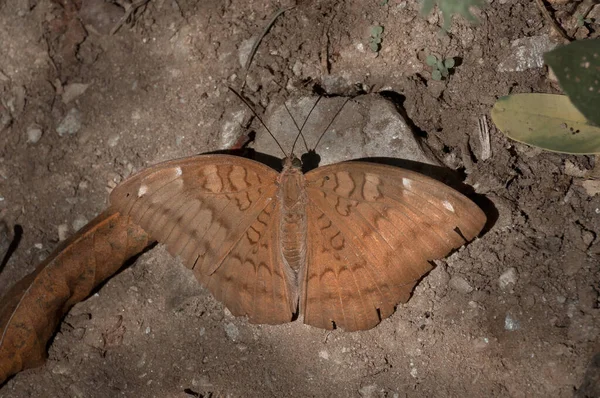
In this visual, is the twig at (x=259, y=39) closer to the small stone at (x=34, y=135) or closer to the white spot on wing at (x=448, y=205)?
the small stone at (x=34, y=135)

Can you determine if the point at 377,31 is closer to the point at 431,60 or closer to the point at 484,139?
the point at 431,60

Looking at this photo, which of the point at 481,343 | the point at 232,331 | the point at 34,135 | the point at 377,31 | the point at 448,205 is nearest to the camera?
the point at 448,205

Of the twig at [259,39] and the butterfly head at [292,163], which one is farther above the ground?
the twig at [259,39]

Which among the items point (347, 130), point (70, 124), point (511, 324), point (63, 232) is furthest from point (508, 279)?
point (70, 124)

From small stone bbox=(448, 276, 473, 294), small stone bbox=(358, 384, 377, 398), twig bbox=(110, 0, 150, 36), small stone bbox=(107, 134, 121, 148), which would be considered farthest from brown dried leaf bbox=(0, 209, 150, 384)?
small stone bbox=(448, 276, 473, 294)

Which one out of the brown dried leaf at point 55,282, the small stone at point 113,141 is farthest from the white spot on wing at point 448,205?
the small stone at point 113,141

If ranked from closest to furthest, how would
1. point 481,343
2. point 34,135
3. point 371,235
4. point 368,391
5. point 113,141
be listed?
point 371,235, point 481,343, point 368,391, point 113,141, point 34,135

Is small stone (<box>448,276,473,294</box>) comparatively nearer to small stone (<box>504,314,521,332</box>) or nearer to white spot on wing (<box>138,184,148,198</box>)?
small stone (<box>504,314,521,332</box>)
